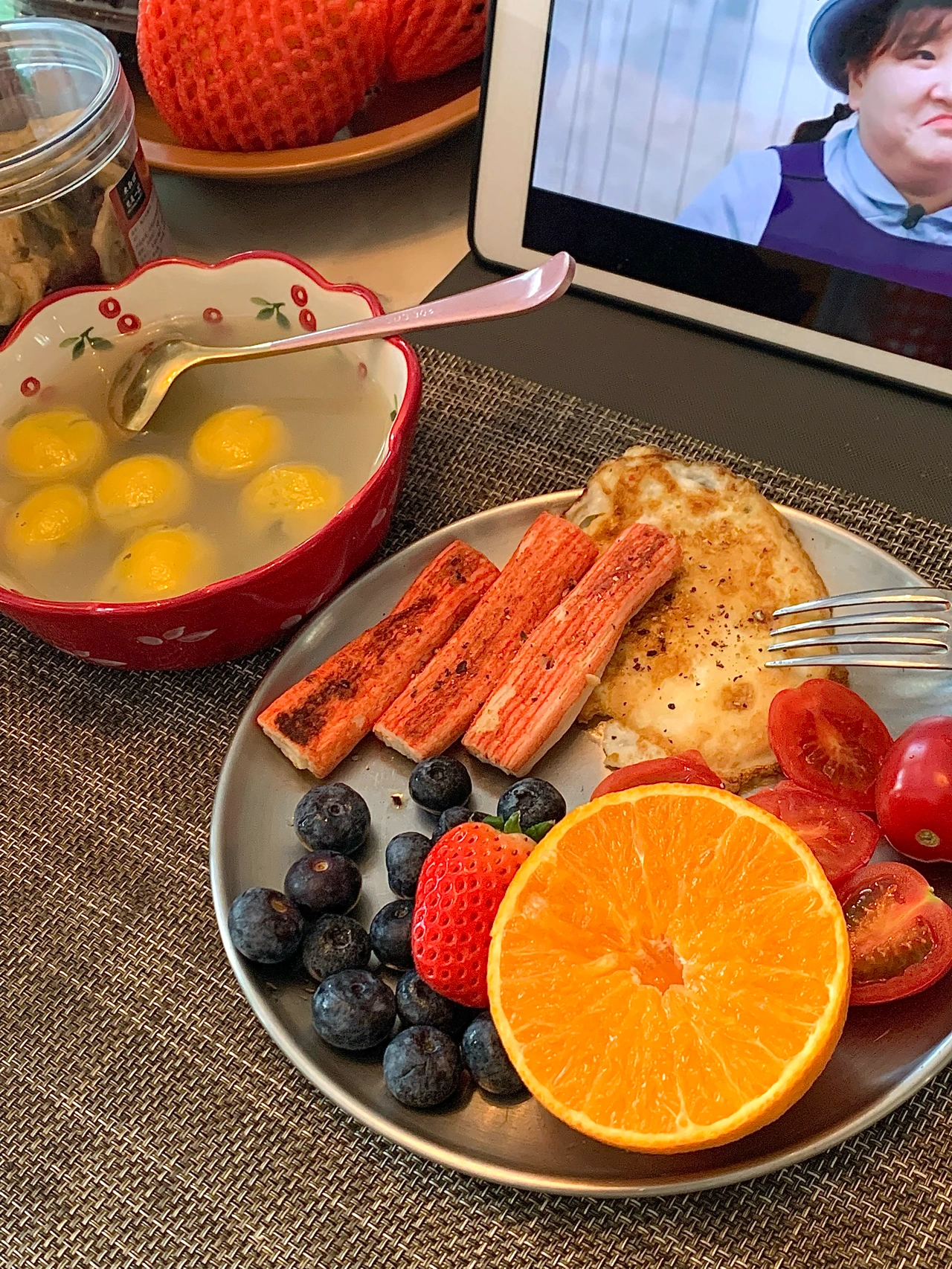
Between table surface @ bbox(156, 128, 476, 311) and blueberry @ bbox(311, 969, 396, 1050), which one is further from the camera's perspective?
table surface @ bbox(156, 128, 476, 311)

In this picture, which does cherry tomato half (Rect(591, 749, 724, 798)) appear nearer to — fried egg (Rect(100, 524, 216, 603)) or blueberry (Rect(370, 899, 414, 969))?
blueberry (Rect(370, 899, 414, 969))

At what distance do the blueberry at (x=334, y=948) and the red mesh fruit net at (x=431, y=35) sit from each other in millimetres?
1030

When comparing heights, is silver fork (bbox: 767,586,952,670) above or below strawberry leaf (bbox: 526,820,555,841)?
above

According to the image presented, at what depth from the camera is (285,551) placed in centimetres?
102

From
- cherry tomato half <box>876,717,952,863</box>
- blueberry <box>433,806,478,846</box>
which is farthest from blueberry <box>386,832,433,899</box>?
cherry tomato half <box>876,717,952,863</box>

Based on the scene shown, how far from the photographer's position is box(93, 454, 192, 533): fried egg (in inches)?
41.9

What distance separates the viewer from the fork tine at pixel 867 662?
910 mm

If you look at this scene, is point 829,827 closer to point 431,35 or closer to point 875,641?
point 875,641

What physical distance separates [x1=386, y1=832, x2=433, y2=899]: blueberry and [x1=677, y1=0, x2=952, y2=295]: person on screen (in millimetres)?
748

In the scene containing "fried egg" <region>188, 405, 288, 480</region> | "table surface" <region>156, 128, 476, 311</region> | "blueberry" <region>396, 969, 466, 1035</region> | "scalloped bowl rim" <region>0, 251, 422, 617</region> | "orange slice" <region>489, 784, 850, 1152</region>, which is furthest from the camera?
"table surface" <region>156, 128, 476, 311</region>

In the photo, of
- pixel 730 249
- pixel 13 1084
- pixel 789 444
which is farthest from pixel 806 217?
pixel 13 1084

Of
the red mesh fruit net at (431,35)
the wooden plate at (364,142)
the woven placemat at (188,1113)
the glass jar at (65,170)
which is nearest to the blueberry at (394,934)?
the woven placemat at (188,1113)

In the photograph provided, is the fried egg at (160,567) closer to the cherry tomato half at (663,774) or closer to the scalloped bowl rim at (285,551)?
the scalloped bowl rim at (285,551)

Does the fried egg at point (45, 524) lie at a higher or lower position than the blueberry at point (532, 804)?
higher
